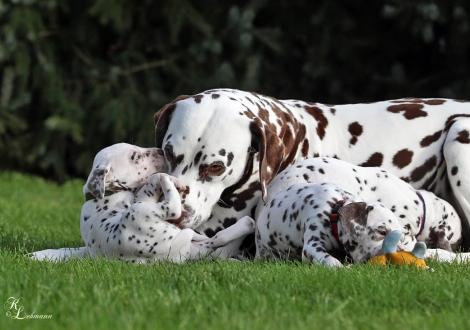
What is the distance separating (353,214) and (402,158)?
1.82 metres

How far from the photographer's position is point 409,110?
27.5 feet

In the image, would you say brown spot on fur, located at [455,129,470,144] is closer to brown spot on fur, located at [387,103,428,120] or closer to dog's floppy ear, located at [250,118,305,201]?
brown spot on fur, located at [387,103,428,120]

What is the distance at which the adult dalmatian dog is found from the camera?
24.0 feet

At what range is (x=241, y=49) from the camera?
46.7 feet

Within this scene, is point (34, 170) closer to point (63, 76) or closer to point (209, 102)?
point (63, 76)

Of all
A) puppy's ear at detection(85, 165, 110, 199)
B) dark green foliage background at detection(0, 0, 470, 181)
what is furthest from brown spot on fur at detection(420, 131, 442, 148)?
dark green foliage background at detection(0, 0, 470, 181)

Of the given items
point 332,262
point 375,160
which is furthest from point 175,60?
point 332,262

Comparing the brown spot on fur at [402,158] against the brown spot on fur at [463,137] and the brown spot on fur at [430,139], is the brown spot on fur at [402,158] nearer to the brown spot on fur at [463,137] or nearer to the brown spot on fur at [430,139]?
the brown spot on fur at [430,139]

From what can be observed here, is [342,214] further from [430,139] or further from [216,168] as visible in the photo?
[430,139]

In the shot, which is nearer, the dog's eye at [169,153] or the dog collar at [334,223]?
the dog collar at [334,223]

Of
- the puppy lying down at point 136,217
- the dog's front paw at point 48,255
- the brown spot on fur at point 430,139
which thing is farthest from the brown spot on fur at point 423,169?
the dog's front paw at point 48,255

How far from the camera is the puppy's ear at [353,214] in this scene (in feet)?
21.0

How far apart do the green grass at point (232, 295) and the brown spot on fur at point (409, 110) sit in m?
1.94

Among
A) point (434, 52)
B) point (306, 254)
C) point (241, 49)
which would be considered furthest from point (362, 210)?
point (434, 52)
